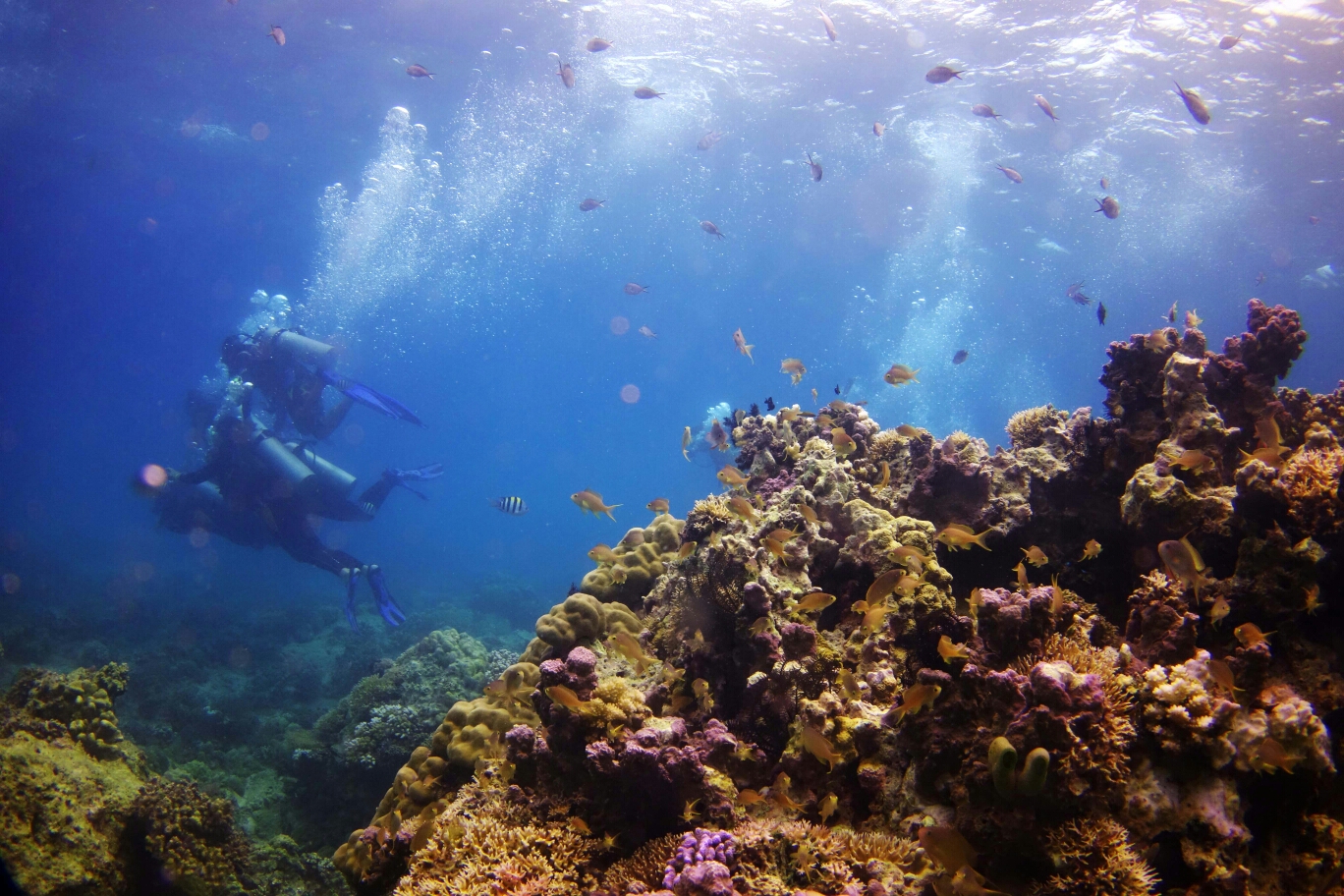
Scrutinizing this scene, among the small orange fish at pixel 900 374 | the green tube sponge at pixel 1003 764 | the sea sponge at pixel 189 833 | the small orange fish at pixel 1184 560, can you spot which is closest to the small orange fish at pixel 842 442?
the small orange fish at pixel 900 374

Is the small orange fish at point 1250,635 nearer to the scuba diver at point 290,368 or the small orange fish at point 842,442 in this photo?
the small orange fish at point 842,442

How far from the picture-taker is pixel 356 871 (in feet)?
13.9

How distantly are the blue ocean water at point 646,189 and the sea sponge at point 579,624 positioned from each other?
4.41 meters

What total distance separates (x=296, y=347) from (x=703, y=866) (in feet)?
63.3

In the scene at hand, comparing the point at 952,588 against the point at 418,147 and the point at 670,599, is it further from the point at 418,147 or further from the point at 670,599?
the point at 418,147

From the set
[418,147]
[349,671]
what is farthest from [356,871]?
[418,147]

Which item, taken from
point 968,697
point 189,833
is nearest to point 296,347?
point 189,833

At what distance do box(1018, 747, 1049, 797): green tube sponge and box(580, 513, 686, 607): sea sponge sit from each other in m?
3.87

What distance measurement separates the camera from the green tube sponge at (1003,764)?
2418 millimetres

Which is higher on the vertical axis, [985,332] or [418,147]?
[985,332]

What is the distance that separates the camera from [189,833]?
246 inches

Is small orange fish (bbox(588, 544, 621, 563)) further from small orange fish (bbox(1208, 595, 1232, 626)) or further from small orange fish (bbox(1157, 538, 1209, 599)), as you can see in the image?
small orange fish (bbox(1208, 595, 1232, 626))

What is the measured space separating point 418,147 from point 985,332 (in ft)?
162

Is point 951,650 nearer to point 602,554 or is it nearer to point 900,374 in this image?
point 602,554
